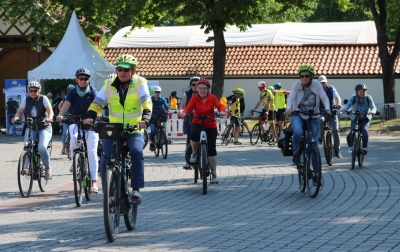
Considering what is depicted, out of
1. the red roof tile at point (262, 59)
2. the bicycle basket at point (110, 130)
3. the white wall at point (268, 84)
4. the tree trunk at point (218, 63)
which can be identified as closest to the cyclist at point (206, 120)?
the bicycle basket at point (110, 130)

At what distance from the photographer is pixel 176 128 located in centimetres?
2994

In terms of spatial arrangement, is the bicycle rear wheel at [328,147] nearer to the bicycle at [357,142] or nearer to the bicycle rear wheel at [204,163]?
the bicycle at [357,142]

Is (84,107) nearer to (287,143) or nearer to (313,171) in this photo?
(287,143)

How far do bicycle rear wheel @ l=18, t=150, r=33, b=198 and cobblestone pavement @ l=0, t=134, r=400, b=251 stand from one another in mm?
181

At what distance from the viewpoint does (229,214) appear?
11398mm

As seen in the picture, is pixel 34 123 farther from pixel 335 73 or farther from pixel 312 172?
pixel 335 73

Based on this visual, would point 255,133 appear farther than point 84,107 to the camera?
Yes

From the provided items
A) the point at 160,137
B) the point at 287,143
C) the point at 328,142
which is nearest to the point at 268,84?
the point at 160,137

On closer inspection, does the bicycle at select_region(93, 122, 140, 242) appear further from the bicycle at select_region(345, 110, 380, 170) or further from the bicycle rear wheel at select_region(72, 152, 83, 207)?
the bicycle at select_region(345, 110, 380, 170)

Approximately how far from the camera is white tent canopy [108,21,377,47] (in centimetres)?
5416

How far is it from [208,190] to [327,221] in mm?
3976

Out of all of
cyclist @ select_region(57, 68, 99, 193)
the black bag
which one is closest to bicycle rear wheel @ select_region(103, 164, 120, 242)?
cyclist @ select_region(57, 68, 99, 193)

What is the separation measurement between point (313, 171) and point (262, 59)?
38.4 metres

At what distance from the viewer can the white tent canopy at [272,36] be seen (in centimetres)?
5416
